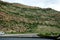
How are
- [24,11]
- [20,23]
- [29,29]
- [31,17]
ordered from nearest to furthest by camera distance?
1. [29,29]
2. [20,23]
3. [31,17]
4. [24,11]

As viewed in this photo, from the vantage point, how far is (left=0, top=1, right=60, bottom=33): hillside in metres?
36.9

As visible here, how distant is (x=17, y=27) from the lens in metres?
38.0

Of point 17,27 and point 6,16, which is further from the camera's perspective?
point 6,16

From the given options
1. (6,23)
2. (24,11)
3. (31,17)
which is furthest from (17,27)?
(24,11)

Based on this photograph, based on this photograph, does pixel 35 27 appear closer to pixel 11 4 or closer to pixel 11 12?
pixel 11 12

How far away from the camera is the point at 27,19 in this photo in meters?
41.7

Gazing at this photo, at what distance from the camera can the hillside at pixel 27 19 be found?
36.9m

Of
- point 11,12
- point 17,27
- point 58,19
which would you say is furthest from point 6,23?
point 58,19

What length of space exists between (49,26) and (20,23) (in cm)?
395

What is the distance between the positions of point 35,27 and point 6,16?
527cm

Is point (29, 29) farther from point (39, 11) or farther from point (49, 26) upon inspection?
point (39, 11)

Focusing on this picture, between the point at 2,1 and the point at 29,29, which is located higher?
the point at 2,1

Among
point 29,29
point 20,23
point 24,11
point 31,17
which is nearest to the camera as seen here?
point 29,29

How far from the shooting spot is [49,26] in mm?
38219
